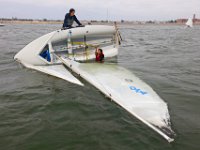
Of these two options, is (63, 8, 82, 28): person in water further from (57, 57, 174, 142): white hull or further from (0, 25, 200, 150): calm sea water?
(0, 25, 200, 150): calm sea water

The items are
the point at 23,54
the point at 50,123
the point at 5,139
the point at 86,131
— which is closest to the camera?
the point at 5,139

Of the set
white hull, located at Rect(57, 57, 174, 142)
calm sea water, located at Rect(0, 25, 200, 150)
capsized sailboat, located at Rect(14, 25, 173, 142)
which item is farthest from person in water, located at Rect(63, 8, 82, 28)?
calm sea water, located at Rect(0, 25, 200, 150)

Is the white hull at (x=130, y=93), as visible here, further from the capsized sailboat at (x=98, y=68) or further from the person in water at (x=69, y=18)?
the person in water at (x=69, y=18)

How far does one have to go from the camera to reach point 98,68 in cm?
925

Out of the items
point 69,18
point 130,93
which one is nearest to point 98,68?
point 130,93

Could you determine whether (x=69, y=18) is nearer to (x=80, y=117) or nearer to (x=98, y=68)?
(x=98, y=68)

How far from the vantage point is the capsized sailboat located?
18.3 ft

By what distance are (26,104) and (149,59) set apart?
373 inches

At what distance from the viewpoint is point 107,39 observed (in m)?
A: 13.9

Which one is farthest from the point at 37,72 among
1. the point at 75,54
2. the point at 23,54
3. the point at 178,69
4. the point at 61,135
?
the point at 178,69

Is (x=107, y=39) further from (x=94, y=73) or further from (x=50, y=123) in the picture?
(x=50, y=123)

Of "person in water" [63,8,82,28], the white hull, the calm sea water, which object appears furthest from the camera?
"person in water" [63,8,82,28]

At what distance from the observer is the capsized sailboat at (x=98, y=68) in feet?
18.3

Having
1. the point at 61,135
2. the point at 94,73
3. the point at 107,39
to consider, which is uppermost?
the point at 107,39
